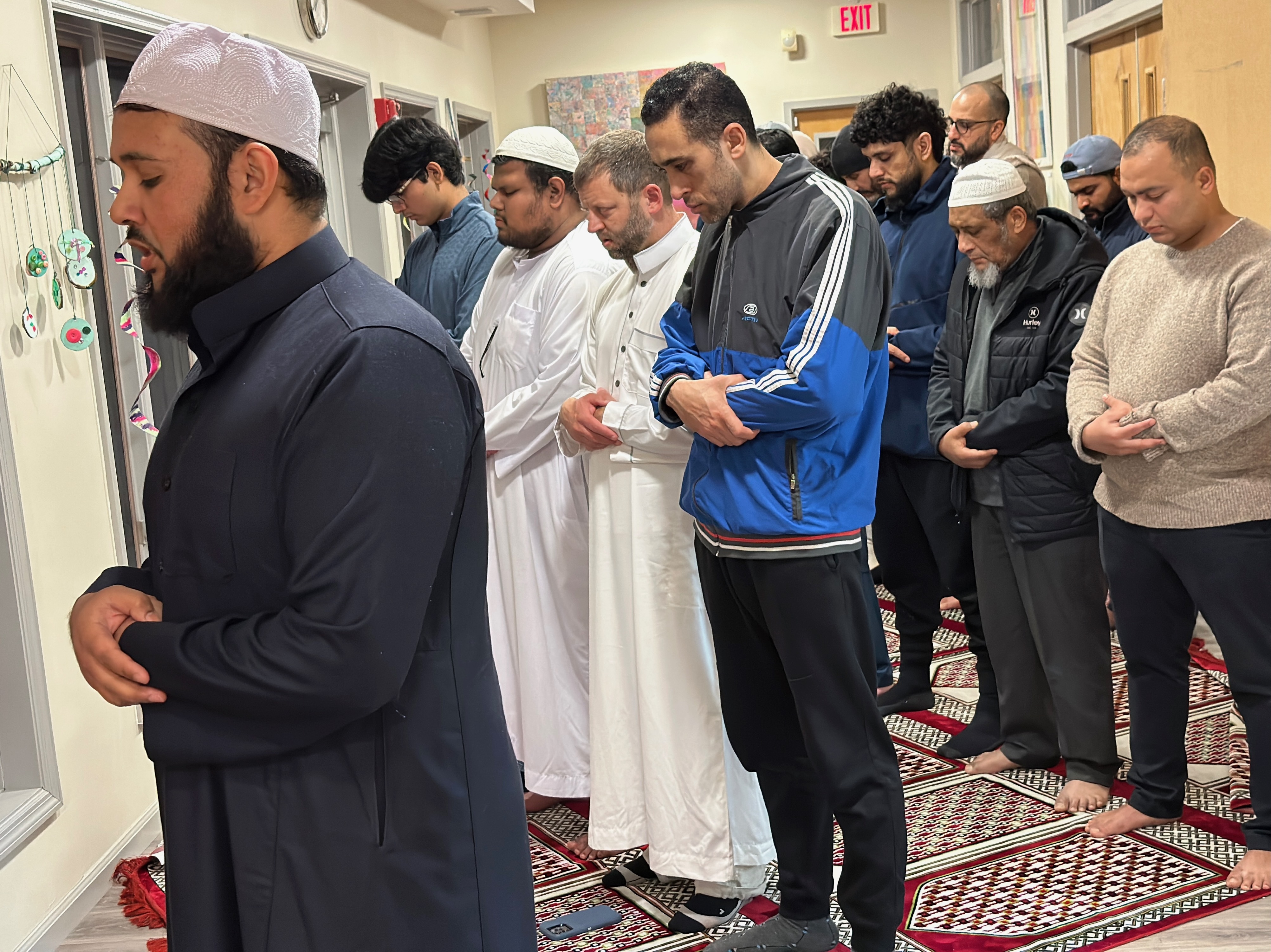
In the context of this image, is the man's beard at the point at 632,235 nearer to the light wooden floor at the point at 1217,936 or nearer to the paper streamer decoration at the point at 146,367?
the paper streamer decoration at the point at 146,367

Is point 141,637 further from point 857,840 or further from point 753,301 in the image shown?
point 857,840

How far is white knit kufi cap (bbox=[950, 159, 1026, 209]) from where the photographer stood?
2795 millimetres

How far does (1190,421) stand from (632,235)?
3.83ft

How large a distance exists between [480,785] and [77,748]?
2.01 metres

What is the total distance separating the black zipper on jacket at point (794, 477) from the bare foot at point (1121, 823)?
4.09 feet

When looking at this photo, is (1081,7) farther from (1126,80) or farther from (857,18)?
(857,18)

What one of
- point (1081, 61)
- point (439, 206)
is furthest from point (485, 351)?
point (1081, 61)

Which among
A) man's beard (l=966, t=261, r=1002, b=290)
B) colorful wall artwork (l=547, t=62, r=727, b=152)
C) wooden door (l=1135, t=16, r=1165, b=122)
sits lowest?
man's beard (l=966, t=261, r=1002, b=290)

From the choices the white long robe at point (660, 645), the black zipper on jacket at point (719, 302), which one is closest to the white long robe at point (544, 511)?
the white long robe at point (660, 645)

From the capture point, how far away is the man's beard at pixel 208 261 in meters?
1.13

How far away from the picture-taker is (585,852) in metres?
2.81

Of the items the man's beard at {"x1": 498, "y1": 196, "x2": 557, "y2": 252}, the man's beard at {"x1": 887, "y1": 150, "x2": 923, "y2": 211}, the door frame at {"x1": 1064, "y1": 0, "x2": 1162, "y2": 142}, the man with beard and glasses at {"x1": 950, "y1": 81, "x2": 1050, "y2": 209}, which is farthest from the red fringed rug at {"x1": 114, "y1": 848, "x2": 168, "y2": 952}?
the door frame at {"x1": 1064, "y1": 0, "x2": 1162, "y2": 142}

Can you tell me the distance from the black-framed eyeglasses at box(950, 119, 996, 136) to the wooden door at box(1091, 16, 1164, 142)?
4.42 ft

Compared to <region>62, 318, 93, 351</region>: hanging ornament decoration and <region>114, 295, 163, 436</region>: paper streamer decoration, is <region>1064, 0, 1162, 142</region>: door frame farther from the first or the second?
<region>62, 318, 93, 351</region>: hanging ornament decoration
